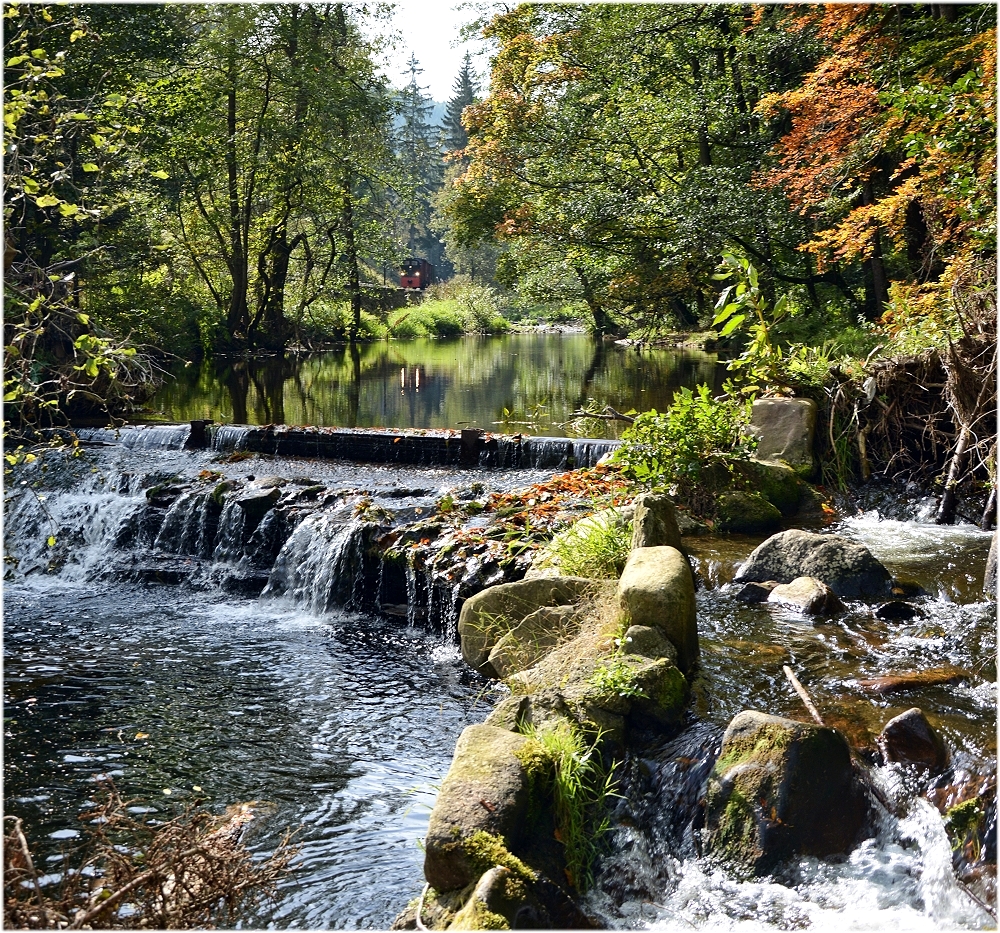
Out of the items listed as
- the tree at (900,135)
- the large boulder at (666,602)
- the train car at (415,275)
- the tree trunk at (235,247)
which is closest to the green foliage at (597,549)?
the large boulder at (666,602)

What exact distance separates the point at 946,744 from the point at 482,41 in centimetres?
2215

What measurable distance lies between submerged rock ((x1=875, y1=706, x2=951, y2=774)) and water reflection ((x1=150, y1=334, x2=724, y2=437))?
8.65 meters

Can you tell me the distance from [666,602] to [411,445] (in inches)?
270

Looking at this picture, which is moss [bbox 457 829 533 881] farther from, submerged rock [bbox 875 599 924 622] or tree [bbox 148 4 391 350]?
tree [bbox 148 4 391 350]

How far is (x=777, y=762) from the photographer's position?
364cm

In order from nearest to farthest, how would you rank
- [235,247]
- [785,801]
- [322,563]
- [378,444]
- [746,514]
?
[785,801] < [746,514] < [322,563] < [378,444] < [235,247]

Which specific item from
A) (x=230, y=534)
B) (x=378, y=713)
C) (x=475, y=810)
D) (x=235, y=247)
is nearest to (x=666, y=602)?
(x=475, y=810)

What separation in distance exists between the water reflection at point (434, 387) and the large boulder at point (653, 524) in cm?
629

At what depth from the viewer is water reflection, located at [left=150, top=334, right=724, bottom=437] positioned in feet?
48.2

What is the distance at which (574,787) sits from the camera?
383 cm

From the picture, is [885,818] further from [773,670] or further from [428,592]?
[428,592]

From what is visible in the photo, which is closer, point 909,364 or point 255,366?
point 909,364

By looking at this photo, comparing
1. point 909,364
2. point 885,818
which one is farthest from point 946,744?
point 909,364

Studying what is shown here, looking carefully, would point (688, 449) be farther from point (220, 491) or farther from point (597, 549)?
point (220, 491)
